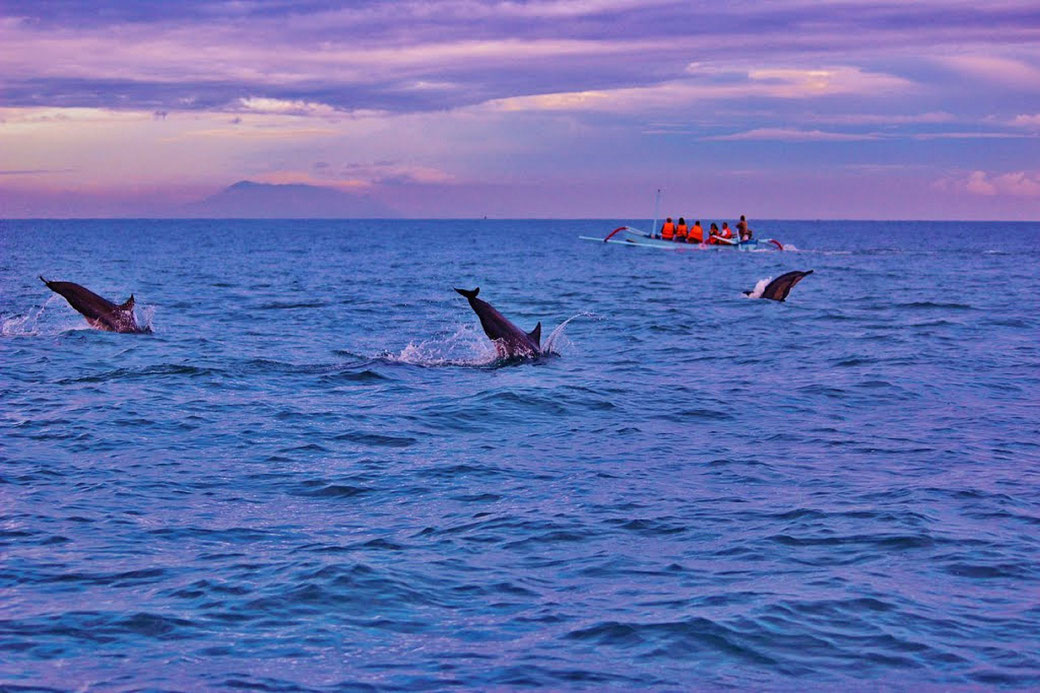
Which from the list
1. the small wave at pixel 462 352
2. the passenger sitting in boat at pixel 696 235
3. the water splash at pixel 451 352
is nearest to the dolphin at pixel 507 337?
the small wave at pixel 462 352

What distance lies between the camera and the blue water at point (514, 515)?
24.6 feet

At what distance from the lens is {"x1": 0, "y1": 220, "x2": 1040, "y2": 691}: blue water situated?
24.6ft

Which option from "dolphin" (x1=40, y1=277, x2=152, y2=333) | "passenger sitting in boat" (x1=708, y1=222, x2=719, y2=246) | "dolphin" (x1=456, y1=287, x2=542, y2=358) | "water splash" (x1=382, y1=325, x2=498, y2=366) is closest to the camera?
"dolphin" (x1=456, y1=287, x2=542, y2=358)

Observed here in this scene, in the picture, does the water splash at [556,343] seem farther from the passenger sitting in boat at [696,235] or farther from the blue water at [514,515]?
the passenger sitting in boat at [696,235]

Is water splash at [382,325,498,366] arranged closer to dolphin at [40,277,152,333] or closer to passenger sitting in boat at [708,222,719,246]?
dolphin at [40,277,152,333]

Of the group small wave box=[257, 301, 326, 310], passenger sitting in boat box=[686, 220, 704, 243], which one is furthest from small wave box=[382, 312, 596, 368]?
passenger sitting in boat box=[686, 220, 704, 243]

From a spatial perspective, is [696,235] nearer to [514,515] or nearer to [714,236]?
[714,236]

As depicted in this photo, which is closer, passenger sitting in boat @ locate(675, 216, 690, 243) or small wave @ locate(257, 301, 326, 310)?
small wave @ locate(257, 301, 326, 310)

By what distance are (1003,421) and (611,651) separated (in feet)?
35.0

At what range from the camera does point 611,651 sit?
24.7 ft

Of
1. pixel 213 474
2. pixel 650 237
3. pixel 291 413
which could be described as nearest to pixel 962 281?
pixel 650 237

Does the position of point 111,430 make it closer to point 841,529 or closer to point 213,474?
point 213,474

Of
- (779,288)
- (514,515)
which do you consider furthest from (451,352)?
(779,288)

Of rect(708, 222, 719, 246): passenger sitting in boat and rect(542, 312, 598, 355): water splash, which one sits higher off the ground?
rect(708, 222, 719, 246): passenger sitting in boat
